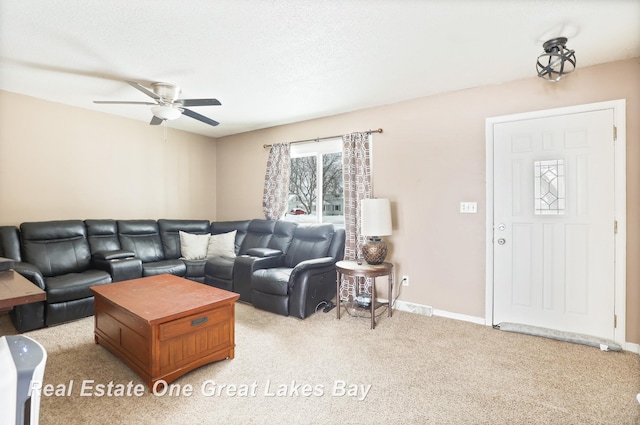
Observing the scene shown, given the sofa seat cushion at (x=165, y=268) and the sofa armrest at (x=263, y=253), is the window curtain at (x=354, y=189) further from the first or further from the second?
the sofa seat cushion at (x=165, y=268)

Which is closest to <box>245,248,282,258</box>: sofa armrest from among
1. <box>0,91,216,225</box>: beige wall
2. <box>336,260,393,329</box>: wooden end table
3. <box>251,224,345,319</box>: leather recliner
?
<box>251,224,345,319</box>: leather recliner

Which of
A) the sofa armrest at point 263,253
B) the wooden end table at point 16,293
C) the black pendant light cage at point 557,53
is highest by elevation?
the black pendant light cage at point 557,53

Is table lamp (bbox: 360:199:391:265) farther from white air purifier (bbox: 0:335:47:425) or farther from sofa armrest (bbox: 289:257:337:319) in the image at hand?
white air purifier (bbox: 0:335:47:425)

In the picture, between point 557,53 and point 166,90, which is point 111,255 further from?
point 557,53

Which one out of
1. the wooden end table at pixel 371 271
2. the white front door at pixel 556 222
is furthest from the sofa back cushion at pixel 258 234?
the white front door at pixel 556 222

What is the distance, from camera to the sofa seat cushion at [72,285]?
2.87 metres

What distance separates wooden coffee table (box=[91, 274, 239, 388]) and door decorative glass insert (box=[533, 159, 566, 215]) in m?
2.93

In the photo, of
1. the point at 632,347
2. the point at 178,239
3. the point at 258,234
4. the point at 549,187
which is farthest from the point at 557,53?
the point at 178,239

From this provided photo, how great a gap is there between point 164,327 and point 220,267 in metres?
2.02

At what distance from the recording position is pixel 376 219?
3.27 meters

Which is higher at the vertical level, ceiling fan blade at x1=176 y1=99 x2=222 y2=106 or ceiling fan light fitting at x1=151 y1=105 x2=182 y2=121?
ceiling fan blade at x1=176 y1=99 x2=222 y2=106

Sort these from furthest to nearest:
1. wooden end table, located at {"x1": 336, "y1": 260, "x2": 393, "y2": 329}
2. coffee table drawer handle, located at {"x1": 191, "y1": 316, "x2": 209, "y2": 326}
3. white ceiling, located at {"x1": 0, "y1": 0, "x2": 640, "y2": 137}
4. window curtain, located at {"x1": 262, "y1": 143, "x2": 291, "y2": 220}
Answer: window curtain, located at {"x1": 262, "y1": 143, "x2": 291, "y2": 220}, wooden end table, located at {"x1": 336, "y1": 260, "x2": 393, "y2": 329}, coffee table drawer handle, located at {"x1": 191, "y1": 316, "x2": 209, "y2": 326}, white ceiling, located at {"x1": 0, "y1": 0, "x2": 640, "y2": 137}

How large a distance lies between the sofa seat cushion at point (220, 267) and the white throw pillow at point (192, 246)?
32cm

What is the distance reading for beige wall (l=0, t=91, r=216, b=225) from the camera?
3428mm
